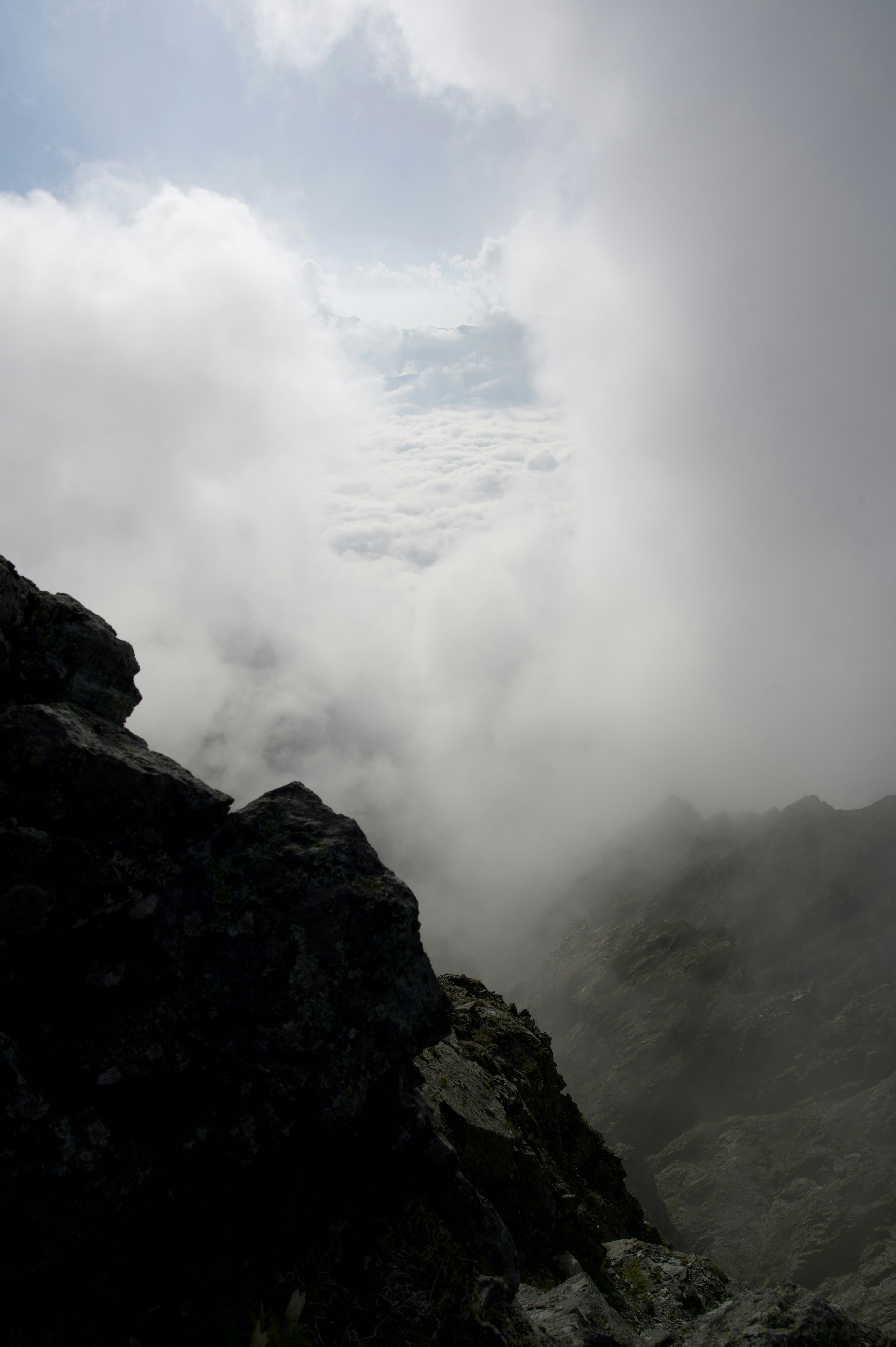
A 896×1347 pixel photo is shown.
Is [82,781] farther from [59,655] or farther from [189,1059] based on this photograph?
[189,1059]

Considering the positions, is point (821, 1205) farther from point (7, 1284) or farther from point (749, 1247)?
point (7, 1284)

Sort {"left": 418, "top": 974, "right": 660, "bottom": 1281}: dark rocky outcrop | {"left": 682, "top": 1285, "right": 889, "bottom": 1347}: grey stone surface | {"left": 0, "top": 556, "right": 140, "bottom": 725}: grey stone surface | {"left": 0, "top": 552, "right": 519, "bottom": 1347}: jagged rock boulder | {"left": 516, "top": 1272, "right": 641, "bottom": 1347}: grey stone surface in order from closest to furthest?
{"left": 0, "top": 552, "right": 519, "bottom": 1347}: jagged rock boulder
{"left": 516, "top": 1272, "right": 641, "bottom": 1347}: grey stone surface
{"left": 682, "top": 1285, "right": 889, "bottom": 1347}: grey stone surface
{"left": 0, "top": 556, "right": 140, "bottom": 725}: grey stone surface
{"left": 418, "top": 974, "right": 660, "bottom": 1281}: dark rocky outcrop

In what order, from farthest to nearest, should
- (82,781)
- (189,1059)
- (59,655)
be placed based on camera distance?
(59,655), (82,781), (189,1059)

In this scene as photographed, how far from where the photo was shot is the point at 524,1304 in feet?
36.0

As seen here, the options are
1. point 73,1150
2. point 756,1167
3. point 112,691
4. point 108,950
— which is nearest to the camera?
point 73,1150

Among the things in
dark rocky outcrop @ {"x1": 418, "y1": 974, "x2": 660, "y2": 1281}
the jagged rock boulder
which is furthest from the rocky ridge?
dark rocky outcrop @ {"x1": 418, "y1": 974, "x2": 660, "y2": 1281}

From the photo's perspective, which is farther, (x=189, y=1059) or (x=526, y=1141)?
(x=526, y=1141)

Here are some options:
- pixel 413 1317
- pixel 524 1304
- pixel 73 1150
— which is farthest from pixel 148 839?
pixel 524 1304

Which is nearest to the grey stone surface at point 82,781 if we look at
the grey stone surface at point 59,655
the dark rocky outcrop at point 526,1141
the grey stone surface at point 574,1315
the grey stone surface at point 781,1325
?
the grey stone surface at point 59,655

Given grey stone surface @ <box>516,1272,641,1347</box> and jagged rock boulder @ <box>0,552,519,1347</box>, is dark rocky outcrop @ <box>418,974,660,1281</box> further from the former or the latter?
jagged rock boulder @ <box>0,552,519,1347</box>

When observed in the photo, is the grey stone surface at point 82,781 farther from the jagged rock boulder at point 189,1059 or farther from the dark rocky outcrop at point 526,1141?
the dark rocky outcrop at point 526,1141

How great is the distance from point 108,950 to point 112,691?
4.23 m

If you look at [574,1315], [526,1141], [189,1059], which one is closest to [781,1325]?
[574,1315]

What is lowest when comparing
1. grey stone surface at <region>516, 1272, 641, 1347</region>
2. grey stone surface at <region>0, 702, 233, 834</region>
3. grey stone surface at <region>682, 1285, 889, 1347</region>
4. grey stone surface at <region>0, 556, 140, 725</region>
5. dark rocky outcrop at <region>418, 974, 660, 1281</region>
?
grey stone surface at <region>682, 1285, 889, 1347</region>
